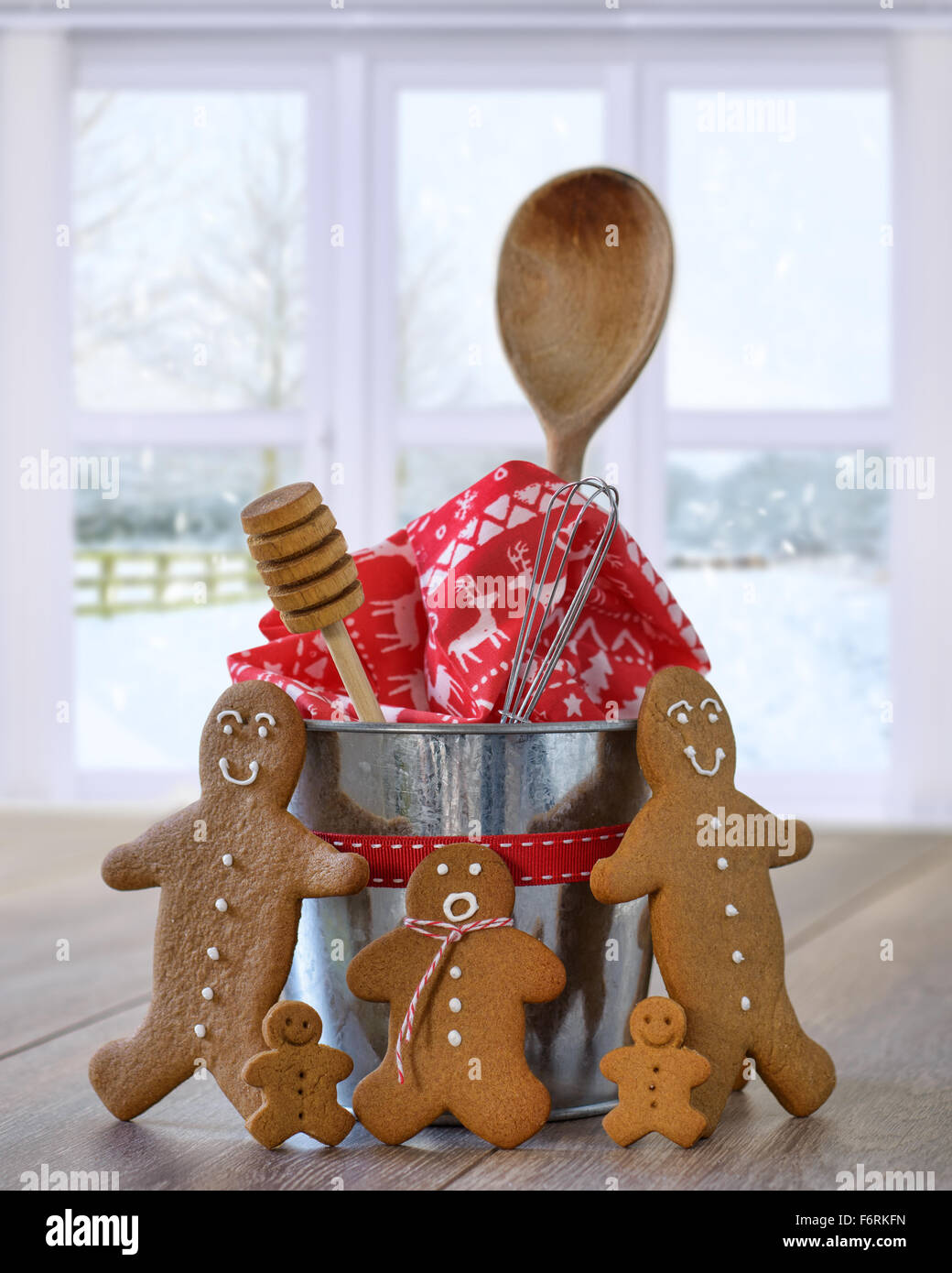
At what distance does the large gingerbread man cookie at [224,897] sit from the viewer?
460mm

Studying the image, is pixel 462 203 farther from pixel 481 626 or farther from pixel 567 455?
pixel 481 626

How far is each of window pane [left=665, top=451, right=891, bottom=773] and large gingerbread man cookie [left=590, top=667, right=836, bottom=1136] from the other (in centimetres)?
205

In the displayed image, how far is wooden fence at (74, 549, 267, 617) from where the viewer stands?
8.55ft

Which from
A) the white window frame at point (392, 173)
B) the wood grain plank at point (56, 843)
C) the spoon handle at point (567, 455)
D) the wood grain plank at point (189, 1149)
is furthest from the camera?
the white window frame at point (392, 173)

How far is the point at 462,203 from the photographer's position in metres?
2.53

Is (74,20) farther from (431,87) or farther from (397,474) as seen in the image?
(397,474)

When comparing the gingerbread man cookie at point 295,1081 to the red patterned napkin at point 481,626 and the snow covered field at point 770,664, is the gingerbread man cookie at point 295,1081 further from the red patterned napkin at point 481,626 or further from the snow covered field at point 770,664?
the snow covered field at point 770,664

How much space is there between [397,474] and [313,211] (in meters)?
0.53

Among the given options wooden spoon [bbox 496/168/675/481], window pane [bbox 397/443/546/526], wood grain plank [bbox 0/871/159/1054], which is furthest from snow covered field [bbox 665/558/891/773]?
wooden spoon [bbox 496/168/675/481]

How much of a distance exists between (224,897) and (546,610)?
0.53 feet

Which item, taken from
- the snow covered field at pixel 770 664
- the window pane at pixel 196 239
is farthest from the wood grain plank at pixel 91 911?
the window pane at pixel 196 239

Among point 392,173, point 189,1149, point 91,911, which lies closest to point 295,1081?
point 189,1149

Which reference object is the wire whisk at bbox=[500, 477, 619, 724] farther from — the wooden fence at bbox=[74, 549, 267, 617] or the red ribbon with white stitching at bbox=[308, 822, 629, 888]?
the wooden fence at bbox=[74, 549, 267, 617]

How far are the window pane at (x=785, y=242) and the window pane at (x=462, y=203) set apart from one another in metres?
0.22
